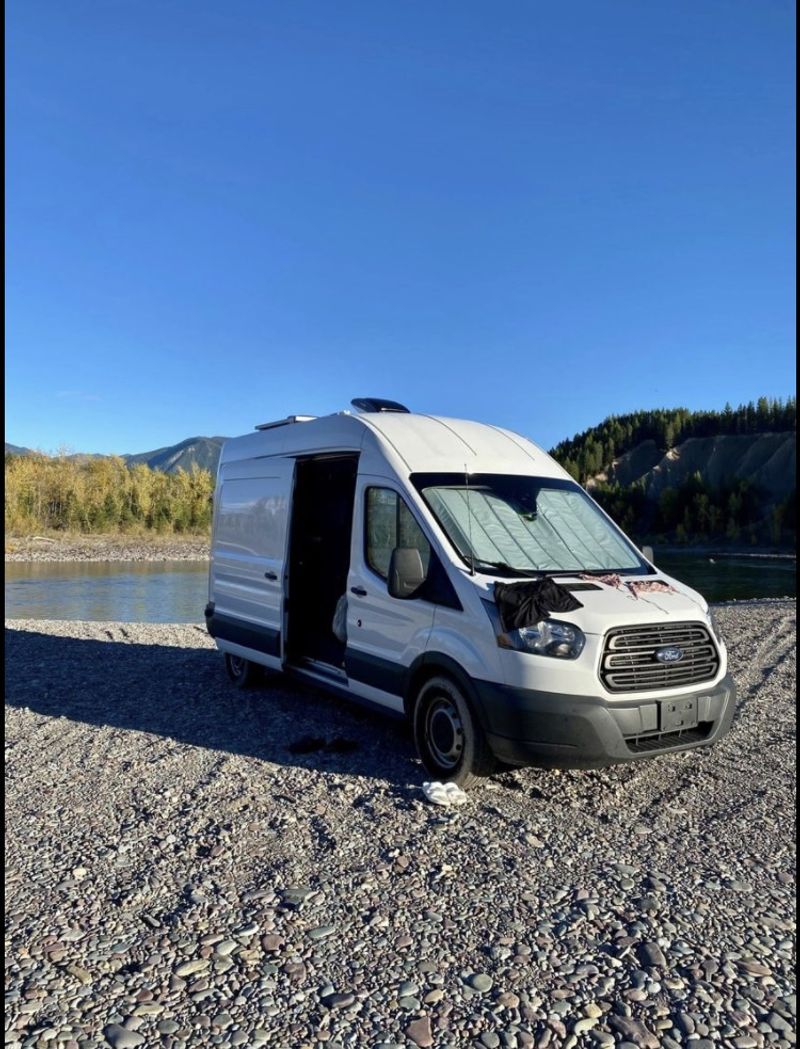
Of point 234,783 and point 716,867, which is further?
point 234,783

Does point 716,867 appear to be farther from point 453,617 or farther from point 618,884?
point 453,617

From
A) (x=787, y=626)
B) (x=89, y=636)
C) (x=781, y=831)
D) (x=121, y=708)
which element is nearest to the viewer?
(x=781, y=831)

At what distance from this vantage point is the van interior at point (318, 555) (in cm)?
797

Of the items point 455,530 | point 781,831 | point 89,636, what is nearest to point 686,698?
point 781,831

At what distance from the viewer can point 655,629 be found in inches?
212

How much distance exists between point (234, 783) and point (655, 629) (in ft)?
10.7

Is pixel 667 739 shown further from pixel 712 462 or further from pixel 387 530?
pixel 712 462

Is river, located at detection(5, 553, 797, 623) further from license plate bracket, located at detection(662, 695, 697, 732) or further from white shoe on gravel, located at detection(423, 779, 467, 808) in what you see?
license plate bracket, located at detection(662, 695, 697, 732)

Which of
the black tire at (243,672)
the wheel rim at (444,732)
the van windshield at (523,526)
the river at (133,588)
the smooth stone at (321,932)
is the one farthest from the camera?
the river at (133,588)

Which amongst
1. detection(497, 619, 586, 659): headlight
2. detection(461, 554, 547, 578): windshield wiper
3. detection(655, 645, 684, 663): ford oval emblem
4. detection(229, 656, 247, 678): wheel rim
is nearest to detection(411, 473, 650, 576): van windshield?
detection(461, 554, 547, 578): windshield wiper

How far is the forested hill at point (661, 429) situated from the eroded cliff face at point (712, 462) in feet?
6.30

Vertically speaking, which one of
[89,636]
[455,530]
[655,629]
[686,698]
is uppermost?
[455,530]

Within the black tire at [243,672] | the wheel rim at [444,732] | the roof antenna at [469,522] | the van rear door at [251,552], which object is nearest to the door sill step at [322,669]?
the van rear door at [251,552]

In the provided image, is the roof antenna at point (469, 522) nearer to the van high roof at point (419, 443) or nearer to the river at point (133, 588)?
the van high roof at point (419, 443)
